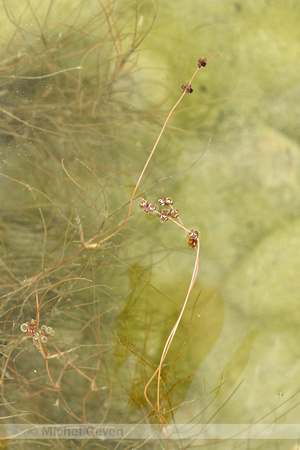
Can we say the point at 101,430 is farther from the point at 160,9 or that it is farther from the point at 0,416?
the point at 160,9

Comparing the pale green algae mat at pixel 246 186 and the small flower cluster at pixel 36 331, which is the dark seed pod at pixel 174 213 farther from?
the small flower cluster at pixel 36 331

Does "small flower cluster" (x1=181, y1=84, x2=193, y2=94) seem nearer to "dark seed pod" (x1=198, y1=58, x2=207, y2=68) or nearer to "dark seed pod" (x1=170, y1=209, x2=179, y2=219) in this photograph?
"dark seed pod" (x1=198, y1=58, x2=207, y2=68)

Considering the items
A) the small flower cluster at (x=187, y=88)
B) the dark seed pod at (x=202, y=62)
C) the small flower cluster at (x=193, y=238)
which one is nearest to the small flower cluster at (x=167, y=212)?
the small flower cluster at (x=193, y=238)

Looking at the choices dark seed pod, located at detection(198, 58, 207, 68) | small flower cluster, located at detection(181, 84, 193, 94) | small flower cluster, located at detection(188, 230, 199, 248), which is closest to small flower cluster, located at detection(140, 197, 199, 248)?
small flower cluster, located at detection(188, 230, 199, 248)

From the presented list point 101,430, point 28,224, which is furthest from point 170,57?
point 101,430

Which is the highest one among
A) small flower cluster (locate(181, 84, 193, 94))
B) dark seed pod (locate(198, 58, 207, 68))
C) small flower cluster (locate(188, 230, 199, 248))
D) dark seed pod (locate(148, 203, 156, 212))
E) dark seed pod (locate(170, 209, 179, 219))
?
dark seed pod (locate(198, 58, 207, 68))

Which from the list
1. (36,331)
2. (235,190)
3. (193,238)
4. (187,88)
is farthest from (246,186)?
Result: (36,331)
